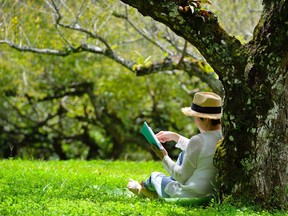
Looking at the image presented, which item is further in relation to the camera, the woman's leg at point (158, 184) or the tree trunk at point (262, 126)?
the woman's leg at point (158, 184)

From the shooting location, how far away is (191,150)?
18.9ft

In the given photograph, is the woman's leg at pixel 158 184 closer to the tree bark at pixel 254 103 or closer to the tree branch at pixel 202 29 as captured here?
the tree bark at pixel 254 103

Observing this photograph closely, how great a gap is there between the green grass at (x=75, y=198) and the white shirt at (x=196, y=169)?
218 mm

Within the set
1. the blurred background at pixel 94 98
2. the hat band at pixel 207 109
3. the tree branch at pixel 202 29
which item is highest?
the tree branch at pixel 202 29

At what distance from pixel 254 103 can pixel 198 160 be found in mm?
766

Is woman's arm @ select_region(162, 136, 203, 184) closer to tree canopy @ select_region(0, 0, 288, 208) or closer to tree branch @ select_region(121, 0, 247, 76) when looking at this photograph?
tree canopy @ select_region(0, 0, 288, 208)

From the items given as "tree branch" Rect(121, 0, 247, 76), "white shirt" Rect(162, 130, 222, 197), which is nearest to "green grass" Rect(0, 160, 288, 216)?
"white shirt" Rect(162, 130, 222, 197)

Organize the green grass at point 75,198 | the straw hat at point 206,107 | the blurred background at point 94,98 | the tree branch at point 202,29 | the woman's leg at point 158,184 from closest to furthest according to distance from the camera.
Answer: the green grass at point 75,198 < the tree branch at point 202,29 < the straw hat at point 206,107 < the woman's leg at point 158,184 < the blurred background at point 94,98

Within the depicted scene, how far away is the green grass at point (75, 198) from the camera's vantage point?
511 cm

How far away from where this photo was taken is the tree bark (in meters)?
5.62

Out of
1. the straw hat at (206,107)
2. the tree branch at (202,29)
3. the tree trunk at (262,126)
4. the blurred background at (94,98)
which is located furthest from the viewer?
the blurred background at (94,98)

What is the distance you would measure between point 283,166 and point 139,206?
1424 mm

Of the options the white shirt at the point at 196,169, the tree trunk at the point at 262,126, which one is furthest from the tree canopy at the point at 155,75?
the white shirt at the point at 196,169

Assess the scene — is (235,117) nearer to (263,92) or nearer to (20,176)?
(263,92)
